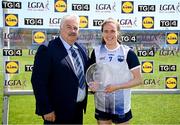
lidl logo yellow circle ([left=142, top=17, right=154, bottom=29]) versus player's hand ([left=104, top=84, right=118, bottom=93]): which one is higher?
lidl logo yellow circle ([left=142, top=17, right=154, bottom=29])

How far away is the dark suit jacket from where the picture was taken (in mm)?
3895

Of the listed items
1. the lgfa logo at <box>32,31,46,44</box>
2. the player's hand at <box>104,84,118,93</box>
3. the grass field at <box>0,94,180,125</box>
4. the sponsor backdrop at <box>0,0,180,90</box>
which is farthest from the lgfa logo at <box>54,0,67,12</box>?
the grass field at <box>0,94,180,125</box>

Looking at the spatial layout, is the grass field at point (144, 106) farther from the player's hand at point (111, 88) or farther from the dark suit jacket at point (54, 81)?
the player's hand at point (111, 88)

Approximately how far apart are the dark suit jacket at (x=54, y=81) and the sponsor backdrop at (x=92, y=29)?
5.24 ft

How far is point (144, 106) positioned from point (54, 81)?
181 inches

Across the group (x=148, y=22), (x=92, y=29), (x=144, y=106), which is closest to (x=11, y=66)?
(x=92, y=29)

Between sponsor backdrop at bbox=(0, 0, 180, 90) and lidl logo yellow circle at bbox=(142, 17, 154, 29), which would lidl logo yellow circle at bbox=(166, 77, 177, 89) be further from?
lidl logo yellow circle at bbox=(142, 17, 154, 29)

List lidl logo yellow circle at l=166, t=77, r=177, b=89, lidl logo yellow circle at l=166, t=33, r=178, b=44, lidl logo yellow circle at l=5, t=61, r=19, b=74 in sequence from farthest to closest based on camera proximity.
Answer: lidl logo yellow circle at l=166, t=77, r=177, b=89 → lidl logo yellow circle at l=166, t=33, r=178, b=44 → lidl logo yellow circle at l=5, t=61, r=19, b=74

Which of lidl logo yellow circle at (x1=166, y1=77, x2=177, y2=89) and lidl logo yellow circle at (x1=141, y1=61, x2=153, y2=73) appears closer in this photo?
lidl logo yellow circle at (x1=141, y1=61, x2=153, y2=73)

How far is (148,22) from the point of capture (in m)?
5.73

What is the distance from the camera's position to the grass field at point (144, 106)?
5.85m

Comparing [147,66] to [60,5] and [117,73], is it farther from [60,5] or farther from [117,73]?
[117,73]

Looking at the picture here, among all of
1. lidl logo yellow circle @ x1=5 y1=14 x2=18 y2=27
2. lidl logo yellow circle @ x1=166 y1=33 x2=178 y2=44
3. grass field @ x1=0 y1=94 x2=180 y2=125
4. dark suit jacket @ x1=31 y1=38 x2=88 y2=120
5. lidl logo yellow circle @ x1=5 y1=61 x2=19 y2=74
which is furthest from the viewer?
grass field @ x1=0 y1=94 x2=180 y2=125

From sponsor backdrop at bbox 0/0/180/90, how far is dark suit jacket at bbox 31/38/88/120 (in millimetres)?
1597
